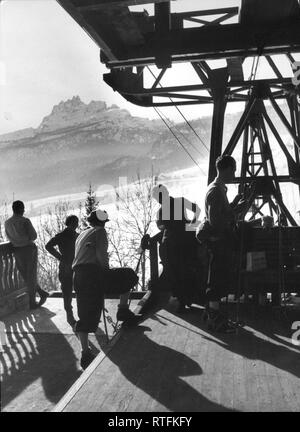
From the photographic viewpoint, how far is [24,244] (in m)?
8.30

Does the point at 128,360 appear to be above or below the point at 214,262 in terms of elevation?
below

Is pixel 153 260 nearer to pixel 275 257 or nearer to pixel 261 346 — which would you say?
pixel 275 257

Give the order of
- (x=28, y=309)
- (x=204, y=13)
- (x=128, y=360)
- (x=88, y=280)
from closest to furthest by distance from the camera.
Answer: (x=128, y=360), (x=88, y=280), (x=204, y=13), (x=28, y=309)

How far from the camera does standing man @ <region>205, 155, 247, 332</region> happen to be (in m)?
5.46

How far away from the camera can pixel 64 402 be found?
149 inches

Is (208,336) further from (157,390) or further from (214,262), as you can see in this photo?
(157,390)

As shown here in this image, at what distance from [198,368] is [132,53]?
3.63m

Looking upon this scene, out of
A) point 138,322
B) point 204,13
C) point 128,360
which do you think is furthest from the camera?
point 204,13

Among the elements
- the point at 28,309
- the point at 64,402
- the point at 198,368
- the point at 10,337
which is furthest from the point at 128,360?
the point at 28,309

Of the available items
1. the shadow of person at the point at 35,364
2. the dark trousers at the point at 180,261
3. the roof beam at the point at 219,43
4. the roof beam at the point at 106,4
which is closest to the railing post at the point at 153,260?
the dark trousers at the point at 180,261

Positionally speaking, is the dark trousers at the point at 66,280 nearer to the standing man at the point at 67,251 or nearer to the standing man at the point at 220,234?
the standing man at the point at 67,251

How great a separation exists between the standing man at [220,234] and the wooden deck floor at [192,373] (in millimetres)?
465

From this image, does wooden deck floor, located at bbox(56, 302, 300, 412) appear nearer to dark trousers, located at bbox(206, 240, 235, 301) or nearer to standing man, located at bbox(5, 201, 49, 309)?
dark trousers, located at bbox(206, 240, 235, 301)

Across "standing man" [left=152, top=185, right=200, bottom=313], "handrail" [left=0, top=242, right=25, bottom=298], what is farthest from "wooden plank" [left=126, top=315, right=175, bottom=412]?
"handrail" [left=0, top=242, right=25, bottom=298]
